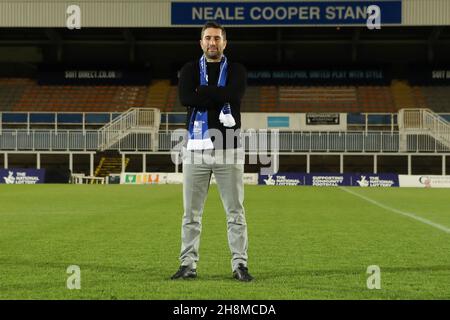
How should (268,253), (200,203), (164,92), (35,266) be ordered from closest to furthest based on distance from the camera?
(200,203) < (35,266) < (268,253) < (164,92)

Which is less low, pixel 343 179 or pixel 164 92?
pixel 164 92

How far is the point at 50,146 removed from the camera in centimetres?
3612

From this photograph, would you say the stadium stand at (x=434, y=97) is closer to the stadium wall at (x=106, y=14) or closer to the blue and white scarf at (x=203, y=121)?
the stadium wall at (x=106, y=14)

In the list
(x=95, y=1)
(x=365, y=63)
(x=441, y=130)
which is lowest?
(x=441, y=130)

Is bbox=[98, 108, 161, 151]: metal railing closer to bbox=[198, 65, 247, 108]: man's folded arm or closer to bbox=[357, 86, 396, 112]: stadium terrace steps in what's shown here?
bbox=[357, 86, 396, 112]: stadium terrace steps

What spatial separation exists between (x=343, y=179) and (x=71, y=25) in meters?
16.7

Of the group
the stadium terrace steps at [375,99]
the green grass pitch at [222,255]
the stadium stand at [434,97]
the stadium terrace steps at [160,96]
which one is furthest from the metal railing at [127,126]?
the green grass pitch at [222,255]

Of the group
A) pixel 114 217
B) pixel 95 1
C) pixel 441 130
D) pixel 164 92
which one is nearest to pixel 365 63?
pixel 441 130

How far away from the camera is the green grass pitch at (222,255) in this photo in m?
5.68

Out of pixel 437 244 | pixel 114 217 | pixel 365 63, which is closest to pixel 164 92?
pixel 365 63

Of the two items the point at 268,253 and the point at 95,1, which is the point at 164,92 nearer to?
the point at 95,1

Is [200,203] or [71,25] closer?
[200,203]

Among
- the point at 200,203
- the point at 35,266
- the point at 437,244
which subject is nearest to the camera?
the point at 200,203

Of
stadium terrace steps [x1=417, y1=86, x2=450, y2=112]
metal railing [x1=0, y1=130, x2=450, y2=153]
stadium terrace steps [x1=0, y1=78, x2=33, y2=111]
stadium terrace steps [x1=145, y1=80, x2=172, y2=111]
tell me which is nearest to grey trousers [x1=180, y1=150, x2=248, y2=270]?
metal railing [x1=0, y1=130, x2=450, y2=153]
